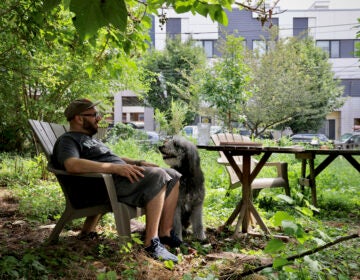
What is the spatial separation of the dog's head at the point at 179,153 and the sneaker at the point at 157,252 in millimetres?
904

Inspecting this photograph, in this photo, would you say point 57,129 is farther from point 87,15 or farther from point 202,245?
point 87,15

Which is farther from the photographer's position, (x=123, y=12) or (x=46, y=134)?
(x=46, y=134)

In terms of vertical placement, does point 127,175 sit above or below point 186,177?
above

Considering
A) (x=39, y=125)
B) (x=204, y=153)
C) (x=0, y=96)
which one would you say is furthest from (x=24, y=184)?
(x=204, y=153)

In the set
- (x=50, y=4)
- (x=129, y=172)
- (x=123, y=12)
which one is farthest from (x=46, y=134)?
(x=123, y=12)

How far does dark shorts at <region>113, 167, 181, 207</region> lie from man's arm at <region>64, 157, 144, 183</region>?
0.18 feet

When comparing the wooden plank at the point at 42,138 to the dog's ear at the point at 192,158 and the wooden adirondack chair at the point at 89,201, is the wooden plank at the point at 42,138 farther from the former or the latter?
the dog's ear at the point at 192,158

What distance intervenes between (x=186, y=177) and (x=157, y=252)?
3.20 ft

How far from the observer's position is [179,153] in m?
3.97

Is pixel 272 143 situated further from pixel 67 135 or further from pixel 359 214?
pixel 67 135

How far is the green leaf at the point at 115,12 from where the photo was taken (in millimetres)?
1359

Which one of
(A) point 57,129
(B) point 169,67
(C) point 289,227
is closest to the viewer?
(C) point 289,227

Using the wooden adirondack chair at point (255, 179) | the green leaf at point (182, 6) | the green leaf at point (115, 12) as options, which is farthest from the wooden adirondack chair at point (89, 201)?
the wooden adirondack chair at point (255, 179)

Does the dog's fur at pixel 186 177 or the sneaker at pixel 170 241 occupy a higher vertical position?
the dog's fur at pixel 186 177
